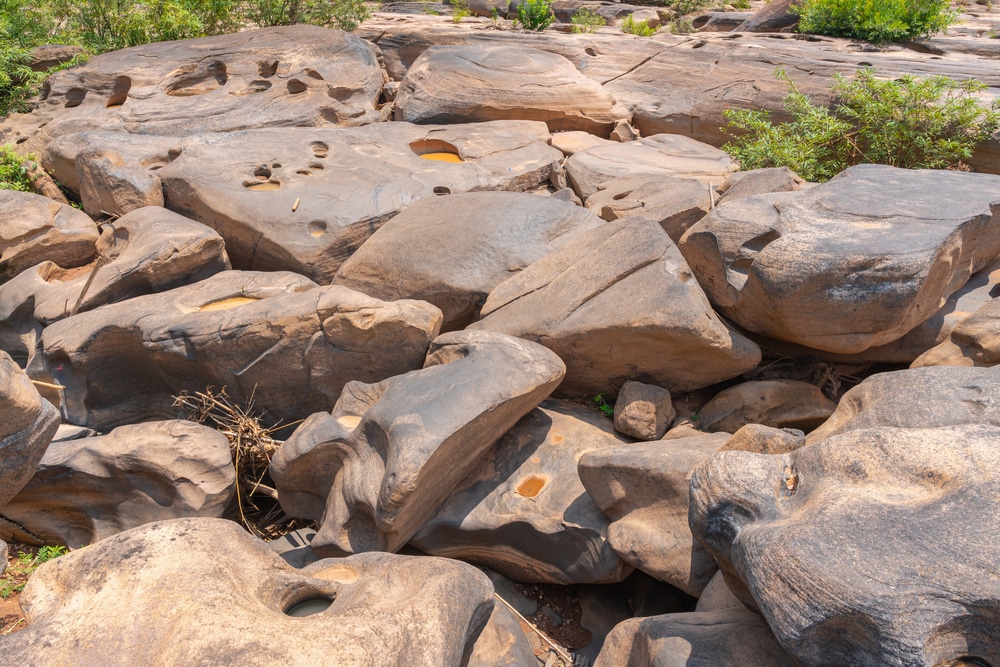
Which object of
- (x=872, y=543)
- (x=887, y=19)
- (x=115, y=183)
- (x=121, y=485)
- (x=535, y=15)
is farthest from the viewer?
(x=535, y=15)

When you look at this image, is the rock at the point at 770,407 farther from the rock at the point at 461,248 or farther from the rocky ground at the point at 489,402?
the rock at the point at 461,248

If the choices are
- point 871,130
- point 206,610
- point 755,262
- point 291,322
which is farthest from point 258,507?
point 871,130

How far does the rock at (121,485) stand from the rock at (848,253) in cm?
305

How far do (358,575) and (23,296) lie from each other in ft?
13.0

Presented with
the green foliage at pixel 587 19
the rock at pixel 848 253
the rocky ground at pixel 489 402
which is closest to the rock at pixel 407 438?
the rocky ground at pixel 489 402

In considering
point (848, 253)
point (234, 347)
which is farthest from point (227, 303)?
point (848, 253)

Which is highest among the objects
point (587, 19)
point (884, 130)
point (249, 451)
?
point (587, 19)

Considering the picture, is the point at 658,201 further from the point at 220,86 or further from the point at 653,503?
the point at 220,86

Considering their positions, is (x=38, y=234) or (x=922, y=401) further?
(x=38, y=234)

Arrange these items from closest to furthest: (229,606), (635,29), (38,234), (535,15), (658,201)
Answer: (229,606)
(658,201)
(38,234)
(535,15)
(635,29)

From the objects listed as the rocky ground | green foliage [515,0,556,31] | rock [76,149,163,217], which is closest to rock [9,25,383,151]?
the rocky ground

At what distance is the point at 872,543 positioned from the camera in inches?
95.0

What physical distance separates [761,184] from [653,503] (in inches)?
112

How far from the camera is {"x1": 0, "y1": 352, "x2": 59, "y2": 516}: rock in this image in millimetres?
3109
